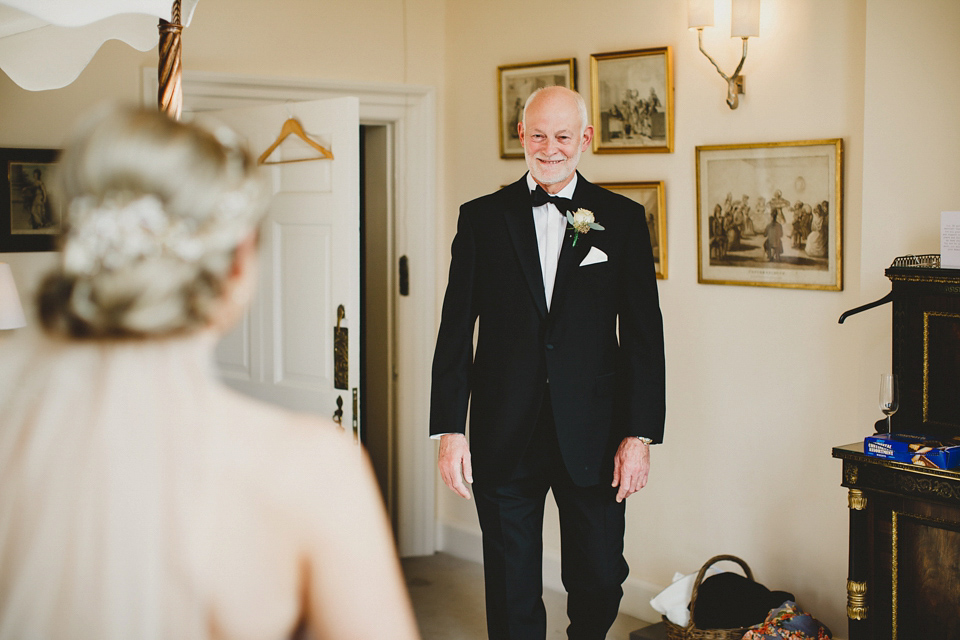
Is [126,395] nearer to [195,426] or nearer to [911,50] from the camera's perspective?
[195,426]

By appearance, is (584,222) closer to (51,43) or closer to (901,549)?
(901,549)

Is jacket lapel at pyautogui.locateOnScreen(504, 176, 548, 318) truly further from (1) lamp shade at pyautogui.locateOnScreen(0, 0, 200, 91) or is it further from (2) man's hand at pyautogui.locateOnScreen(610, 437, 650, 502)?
(1) lamp shade at pyautogui.locateOnScreen(0, 0, 200, 91)

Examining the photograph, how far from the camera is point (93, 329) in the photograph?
832 mm

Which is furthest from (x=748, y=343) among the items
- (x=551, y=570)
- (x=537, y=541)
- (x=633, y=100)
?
(x=551, y=570)

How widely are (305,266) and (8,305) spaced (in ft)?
3.58

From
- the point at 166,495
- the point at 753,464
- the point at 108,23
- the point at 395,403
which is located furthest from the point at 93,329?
the point at 395,403

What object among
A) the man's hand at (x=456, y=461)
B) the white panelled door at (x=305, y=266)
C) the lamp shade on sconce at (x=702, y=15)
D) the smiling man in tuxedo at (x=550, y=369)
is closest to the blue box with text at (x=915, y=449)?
the smiling man in tuxedo at (x=550, y=369)

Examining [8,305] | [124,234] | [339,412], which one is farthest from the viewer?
[339,412]

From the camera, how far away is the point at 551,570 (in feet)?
13.2

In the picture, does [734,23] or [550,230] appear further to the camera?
[734,23]

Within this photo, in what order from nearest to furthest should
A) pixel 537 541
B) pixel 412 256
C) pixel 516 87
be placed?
1. pixel 537 541
2. pixel 516 87
3. pixel 412 256

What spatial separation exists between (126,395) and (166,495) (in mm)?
102

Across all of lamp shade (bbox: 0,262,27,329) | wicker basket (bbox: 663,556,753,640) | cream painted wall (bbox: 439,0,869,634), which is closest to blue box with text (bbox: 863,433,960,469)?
cream painted wall (bbox: 439,0,869,634)

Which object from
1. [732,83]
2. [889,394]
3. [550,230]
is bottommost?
[889,394]
